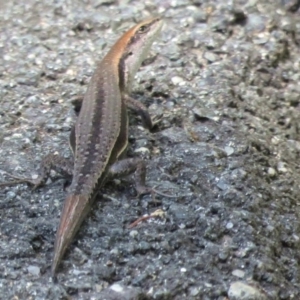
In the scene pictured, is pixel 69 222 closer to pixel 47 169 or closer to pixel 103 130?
pixel 47 169

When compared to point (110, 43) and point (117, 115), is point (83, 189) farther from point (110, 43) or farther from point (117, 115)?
point (110, 43)

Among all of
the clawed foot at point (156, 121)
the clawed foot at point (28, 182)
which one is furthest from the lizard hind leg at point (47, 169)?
the clawed foot at point (156, 121)

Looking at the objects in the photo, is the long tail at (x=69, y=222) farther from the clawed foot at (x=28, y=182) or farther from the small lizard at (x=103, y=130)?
the clawed foot at (x=28, y=182)

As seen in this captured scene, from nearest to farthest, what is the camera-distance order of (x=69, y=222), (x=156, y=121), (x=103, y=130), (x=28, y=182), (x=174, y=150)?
(x=69, y=222) → (x=28, y=182) → (x=103, y=130) → (x=174, y=150) → (x=156, y=121)

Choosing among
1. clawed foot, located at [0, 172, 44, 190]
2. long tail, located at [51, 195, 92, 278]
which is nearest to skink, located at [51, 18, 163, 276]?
long tail, located at [51, 195, 92, 278]

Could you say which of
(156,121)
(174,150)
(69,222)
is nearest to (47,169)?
(69,222)
